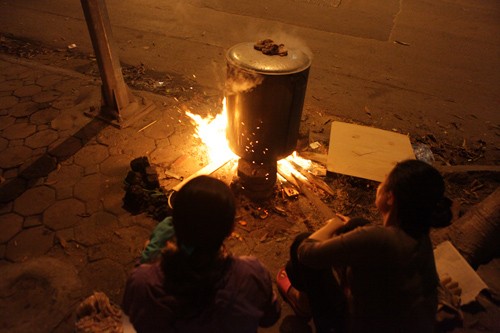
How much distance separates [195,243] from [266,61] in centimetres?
231

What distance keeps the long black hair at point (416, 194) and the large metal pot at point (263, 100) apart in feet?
5.48

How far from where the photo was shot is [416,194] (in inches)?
76.7

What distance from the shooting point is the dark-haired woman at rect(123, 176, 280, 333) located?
5.22 feet

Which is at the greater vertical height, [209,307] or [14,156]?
[209,307]

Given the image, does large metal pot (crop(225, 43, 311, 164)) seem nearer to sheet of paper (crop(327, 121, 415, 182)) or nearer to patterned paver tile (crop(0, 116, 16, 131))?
sheet of paper (crop(327, 121, 415, 182))

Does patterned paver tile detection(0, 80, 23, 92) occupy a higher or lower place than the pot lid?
lower

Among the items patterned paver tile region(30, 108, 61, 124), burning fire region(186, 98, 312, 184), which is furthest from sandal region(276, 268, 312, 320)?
patterned paver tile region(30, 108, 61, 124)

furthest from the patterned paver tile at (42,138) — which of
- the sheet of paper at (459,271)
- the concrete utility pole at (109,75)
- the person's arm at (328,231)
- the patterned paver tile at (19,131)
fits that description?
the sheet of paper at (459,271)

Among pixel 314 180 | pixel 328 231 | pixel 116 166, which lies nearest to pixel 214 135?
pixel 116 166

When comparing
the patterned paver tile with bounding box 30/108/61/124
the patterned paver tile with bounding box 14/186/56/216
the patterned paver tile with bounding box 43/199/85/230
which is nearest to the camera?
the patterned paver tile with bounding box 43/199/85/230

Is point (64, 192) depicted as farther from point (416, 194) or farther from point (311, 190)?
point (416, 194)

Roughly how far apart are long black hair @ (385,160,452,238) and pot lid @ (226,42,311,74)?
1695 millimetres

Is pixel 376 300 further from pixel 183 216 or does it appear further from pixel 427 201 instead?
pixel 183 216

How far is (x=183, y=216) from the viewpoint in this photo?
5.21 ft
